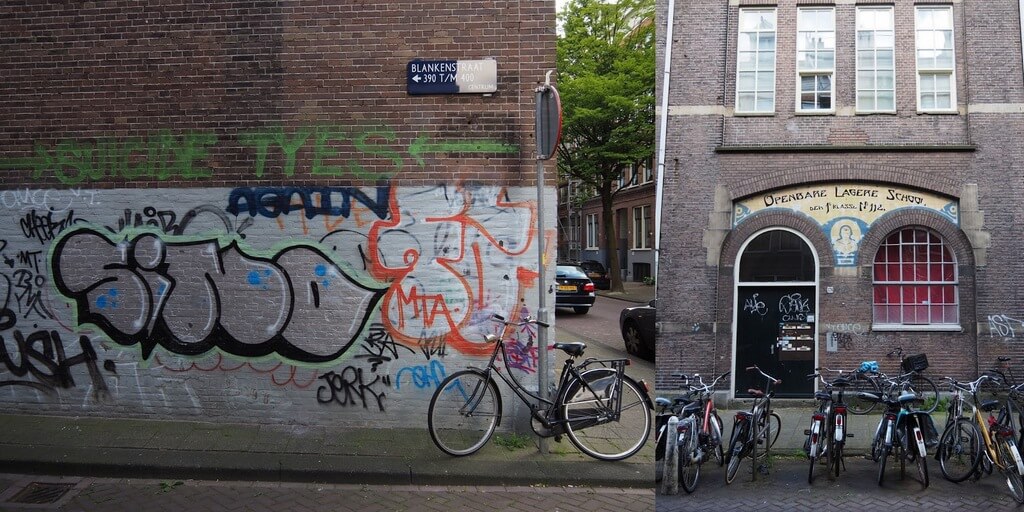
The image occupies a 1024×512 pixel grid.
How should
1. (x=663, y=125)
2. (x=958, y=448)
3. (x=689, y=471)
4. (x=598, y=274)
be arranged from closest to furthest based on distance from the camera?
(x=689, y=471) → (x=958, y=448) → (x=663, y=125) → (x=598, y=274)

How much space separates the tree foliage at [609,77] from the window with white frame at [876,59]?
1413 centimetres

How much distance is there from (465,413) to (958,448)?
553 centimetres

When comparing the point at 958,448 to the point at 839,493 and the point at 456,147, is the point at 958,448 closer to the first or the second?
the point at 839,493

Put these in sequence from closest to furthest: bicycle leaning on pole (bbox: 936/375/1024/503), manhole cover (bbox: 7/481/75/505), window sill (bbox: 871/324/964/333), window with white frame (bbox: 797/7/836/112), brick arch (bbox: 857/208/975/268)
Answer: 1. manhole cover (bbox: 7/481/75/505)
2. bicycle leaning on pole (bbox: 936/375/1024/503)
3. brick arch (bbox: 857/208/975/268)
4. window sill (bbox: 871/324/964/333)
5. window with white frame (bbox: 797/7/836/112)

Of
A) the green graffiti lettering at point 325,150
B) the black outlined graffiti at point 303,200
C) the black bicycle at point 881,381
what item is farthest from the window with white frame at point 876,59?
the green graffiti lettering at point 325,150

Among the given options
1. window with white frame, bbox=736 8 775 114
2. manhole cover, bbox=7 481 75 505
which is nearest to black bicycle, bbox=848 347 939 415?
window with white frame, bbox=736 8 775 114

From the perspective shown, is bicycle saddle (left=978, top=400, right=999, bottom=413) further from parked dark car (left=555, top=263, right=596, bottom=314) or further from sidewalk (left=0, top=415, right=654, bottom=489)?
parked dark car (left=555, top=263, right=596, bottom=314)

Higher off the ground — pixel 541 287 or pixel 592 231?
pixel 592 231

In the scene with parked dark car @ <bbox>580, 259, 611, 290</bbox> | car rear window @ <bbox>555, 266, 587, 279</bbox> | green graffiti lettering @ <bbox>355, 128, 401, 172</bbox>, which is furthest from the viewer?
parked dark car @ <bbox>580, 259, 611, 290</bbox>

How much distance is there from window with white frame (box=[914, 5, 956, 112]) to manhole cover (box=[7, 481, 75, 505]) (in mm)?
A: 14629

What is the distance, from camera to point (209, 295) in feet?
24.3

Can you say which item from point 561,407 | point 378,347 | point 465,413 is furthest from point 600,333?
point 465,413

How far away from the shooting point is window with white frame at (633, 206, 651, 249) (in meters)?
35.8

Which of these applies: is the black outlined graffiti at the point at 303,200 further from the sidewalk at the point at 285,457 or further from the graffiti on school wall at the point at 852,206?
the graffiti on school wall at the point at 852,206
